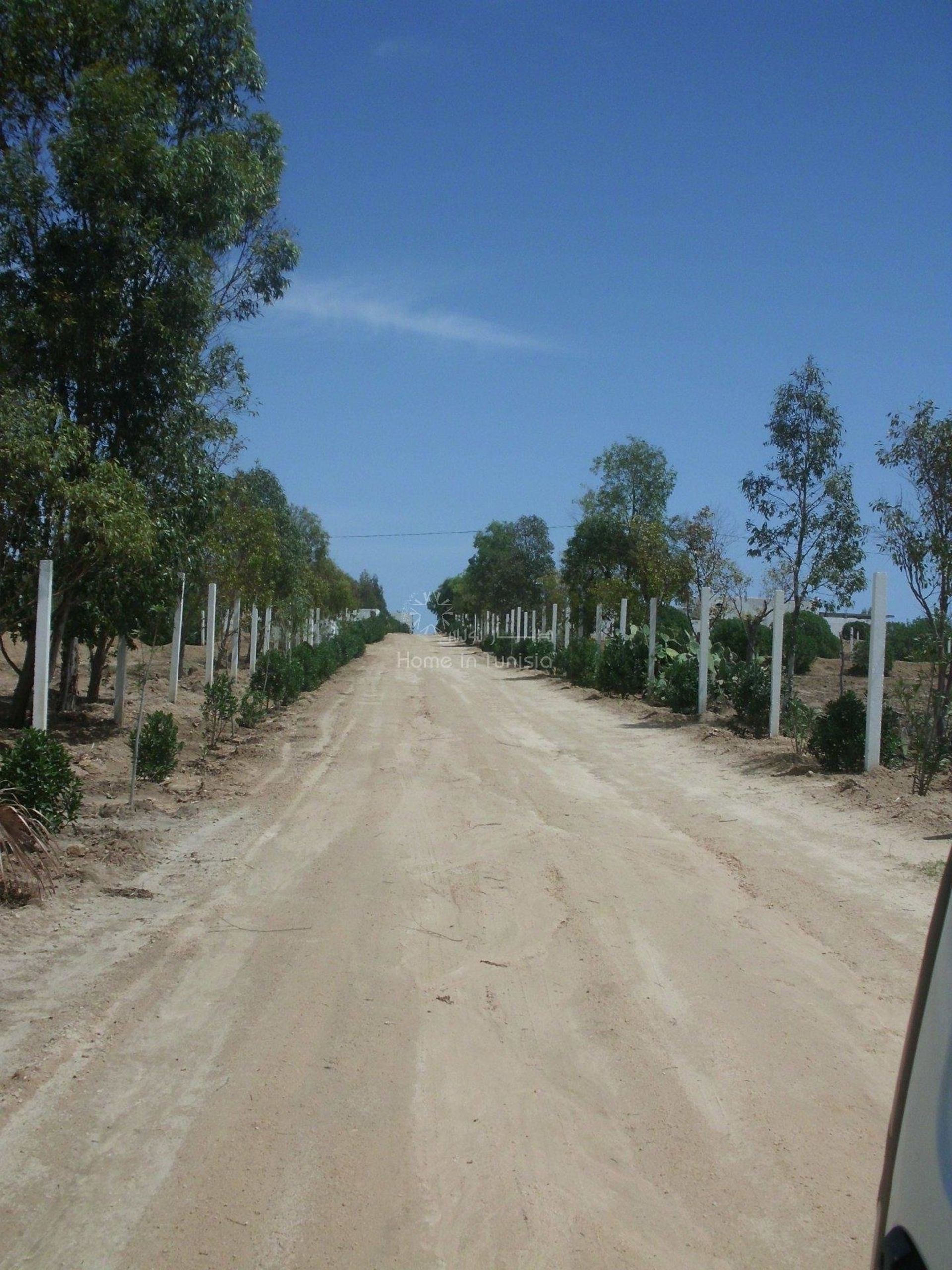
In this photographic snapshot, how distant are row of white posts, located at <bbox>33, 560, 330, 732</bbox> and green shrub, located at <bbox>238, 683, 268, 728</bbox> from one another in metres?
1.36

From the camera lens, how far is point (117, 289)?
12430 millimetres

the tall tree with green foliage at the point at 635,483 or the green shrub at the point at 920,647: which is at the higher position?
the tall tree with green foliage at the point at 635,483

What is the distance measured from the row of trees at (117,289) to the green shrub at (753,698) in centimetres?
866

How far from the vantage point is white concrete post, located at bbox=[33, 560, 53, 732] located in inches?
389

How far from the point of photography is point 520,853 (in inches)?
332

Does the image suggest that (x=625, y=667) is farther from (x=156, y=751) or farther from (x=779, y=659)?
(x=156, y=751)

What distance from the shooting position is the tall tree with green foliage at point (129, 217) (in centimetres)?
1206

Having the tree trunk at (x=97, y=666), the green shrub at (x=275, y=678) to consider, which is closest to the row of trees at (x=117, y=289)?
the tree trunk at (x=97, y=666)

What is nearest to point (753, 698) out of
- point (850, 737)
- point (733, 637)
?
point (850, 737)

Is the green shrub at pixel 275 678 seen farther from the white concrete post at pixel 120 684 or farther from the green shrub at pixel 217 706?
the white concrete post at pixel 120 684

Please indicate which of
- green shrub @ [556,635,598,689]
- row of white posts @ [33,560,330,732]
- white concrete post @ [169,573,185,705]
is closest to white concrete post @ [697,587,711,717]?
green shrub @ [556,635,598,689]

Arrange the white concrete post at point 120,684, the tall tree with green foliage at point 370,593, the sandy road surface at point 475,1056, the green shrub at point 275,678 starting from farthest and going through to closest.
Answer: the tall tree with green foliage at point 370,593 → the green shrub at point 275,678 → the white concrete post at point 120,684 → the sandy road surface at point 475,1056

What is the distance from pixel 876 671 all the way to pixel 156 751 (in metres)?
8.22

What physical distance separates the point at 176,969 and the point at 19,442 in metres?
6.37
